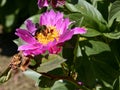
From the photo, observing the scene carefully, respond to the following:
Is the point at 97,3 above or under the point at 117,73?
above

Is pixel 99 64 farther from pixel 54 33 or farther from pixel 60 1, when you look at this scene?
pixel 54 33

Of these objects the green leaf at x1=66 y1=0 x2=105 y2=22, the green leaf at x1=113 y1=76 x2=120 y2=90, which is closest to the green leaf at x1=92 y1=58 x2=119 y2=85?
the green leaf at x1=113 y1=76 x2=120 y2=90

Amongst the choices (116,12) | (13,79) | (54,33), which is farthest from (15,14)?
(54,33)

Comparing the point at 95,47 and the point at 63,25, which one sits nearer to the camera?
the point at 63,25

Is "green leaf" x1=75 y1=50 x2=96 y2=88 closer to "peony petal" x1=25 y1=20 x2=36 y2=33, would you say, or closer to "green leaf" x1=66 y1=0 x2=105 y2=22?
"green leaf" x1=66 y1=0 x2=105 y2=22

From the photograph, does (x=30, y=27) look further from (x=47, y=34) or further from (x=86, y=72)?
(x=86, y=72)

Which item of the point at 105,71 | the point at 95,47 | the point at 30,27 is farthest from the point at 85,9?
the point at 30,27
